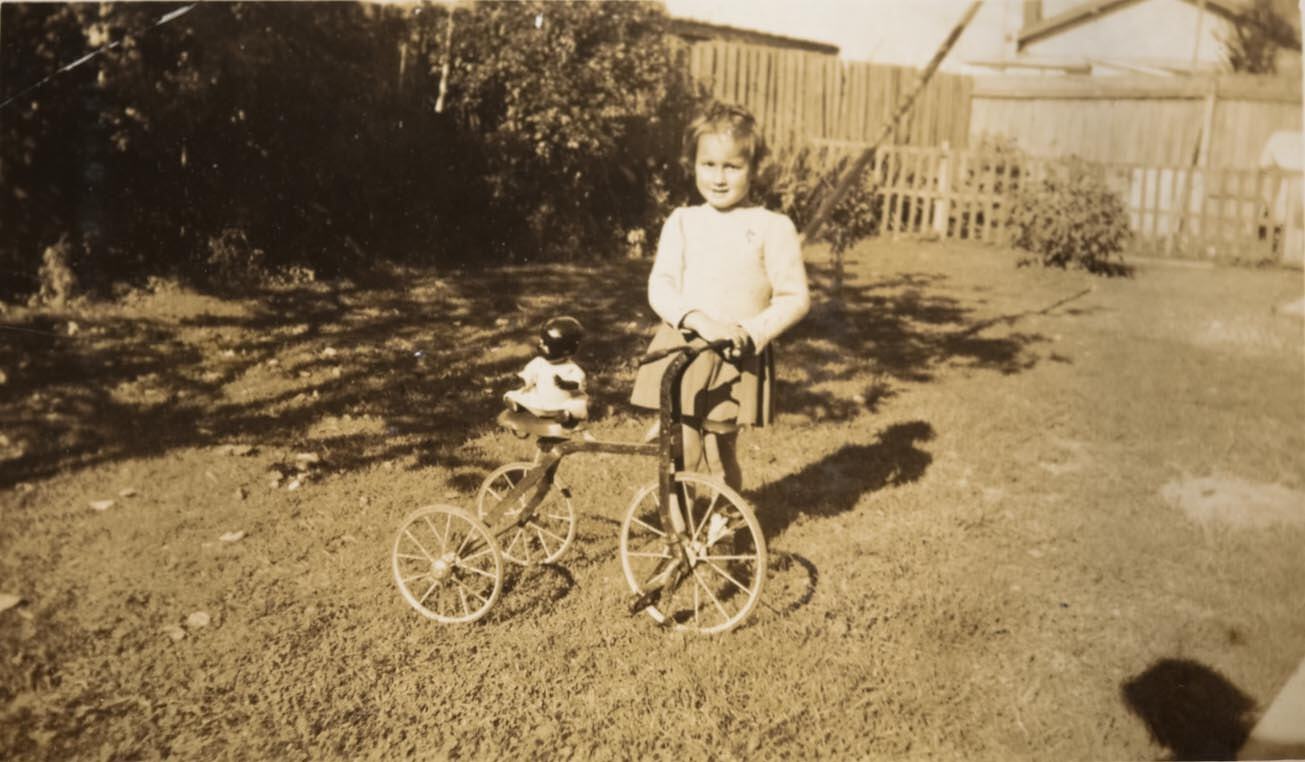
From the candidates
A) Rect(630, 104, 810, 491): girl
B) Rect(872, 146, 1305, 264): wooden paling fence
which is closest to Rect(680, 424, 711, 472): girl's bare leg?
Rect(630, 104, 810, 491): girl

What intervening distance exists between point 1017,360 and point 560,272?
12.6 feet

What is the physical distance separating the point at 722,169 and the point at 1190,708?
237cm

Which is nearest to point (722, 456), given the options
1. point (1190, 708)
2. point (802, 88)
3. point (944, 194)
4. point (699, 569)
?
point (699, 569)

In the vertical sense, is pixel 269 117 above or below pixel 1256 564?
above

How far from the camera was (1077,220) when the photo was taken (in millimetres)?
10547

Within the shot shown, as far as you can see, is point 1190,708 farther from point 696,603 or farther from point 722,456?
point 722,456

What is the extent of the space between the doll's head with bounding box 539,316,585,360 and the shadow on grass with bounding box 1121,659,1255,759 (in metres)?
2.19

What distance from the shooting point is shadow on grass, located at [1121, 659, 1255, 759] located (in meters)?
2.84

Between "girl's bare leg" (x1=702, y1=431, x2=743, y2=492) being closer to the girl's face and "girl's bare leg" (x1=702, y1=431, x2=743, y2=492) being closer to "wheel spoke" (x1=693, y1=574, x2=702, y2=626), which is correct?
"wheel spoke" (x1=693, y1=574, x2=702, y2=626)

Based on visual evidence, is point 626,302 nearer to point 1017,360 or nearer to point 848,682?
point 1017,360

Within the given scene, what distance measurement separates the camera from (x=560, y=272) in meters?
8.10

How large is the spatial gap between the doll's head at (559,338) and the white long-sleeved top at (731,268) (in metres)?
0.31

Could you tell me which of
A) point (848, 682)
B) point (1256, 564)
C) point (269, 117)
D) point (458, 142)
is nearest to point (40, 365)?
point (269, 117)

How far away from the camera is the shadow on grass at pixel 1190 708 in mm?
2840
